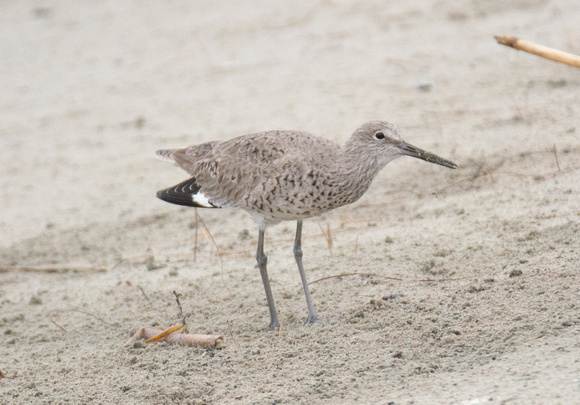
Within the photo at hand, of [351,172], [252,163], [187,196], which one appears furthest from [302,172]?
[187,196]

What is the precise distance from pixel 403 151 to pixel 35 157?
227 inches

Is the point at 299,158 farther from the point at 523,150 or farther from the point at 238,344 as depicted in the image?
the point at 523,150

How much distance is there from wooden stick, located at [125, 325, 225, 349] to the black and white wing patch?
100cm

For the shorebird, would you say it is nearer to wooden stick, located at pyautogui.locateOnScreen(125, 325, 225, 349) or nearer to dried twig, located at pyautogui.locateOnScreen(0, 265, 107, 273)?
wooden stick, located at pyautogui.locateOnScreen(125, 325, 225, 349)

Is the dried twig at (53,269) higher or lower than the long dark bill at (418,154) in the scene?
lower

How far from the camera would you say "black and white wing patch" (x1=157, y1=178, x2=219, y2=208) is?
5.19m

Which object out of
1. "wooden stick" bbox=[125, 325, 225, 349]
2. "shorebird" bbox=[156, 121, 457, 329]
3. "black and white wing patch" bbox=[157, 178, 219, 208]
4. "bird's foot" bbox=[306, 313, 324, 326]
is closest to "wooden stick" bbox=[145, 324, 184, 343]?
"wooden stick" bbox=[125, 325, 225, 349]

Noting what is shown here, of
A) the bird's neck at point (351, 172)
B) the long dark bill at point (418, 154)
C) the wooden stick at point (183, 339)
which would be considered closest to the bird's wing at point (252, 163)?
the bird's neck at point (351, 172)

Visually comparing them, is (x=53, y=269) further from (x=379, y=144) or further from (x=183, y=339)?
(x=379, y=144)

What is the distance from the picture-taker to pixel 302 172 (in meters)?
4.50

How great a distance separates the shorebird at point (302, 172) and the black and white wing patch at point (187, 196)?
0.63 ft

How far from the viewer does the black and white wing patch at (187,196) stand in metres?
5.19

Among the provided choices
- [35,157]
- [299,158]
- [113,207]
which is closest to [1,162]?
[35,157]

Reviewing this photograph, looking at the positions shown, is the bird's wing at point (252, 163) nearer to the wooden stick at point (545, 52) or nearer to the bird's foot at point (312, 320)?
the bird's foot at point (312, 320)
